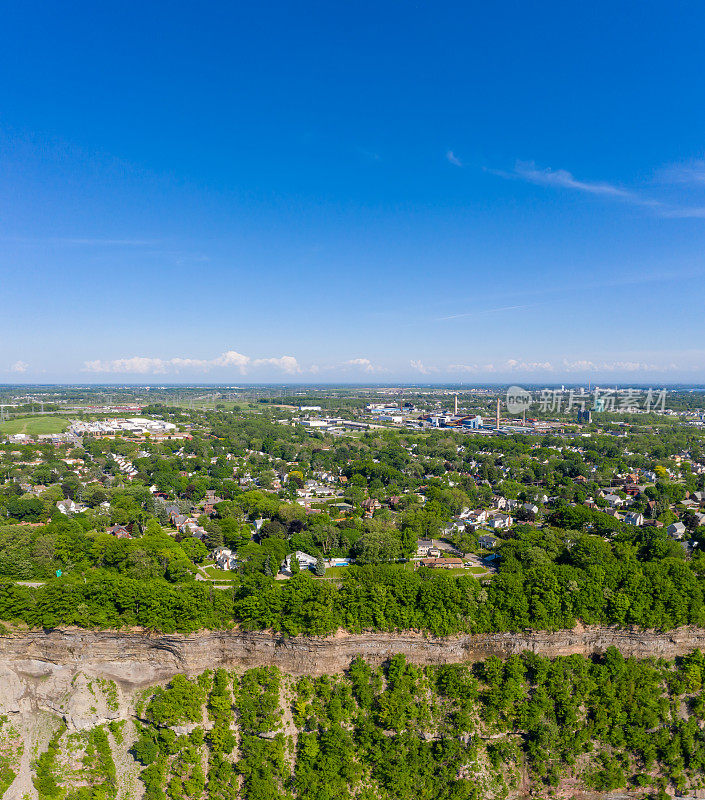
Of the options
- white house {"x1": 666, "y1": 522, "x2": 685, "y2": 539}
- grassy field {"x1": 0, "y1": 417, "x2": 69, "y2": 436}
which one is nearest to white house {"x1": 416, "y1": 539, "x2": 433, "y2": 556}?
white house {"x1": 666, "y1": 522, "x2": 685, "y2": 539}

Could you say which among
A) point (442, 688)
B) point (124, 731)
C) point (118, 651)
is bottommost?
point (124, 731)

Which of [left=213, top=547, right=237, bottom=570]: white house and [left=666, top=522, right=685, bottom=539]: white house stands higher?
[left=666, top=522, right=685, bottom=539]: white house

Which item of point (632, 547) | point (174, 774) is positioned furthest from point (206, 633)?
point (632, 547)

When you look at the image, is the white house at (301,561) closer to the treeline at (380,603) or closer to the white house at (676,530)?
the treeline at (380,603)

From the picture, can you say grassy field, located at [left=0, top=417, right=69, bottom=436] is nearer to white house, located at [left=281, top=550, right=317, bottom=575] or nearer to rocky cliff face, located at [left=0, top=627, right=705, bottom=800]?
white house, located at [left=281, top=550, right=317, bottom=575]

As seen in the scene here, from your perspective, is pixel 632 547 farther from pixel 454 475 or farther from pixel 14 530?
pixel 14 530

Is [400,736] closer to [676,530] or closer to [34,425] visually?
[676,530]

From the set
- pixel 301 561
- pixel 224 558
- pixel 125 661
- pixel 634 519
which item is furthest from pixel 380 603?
pixel 634 519
